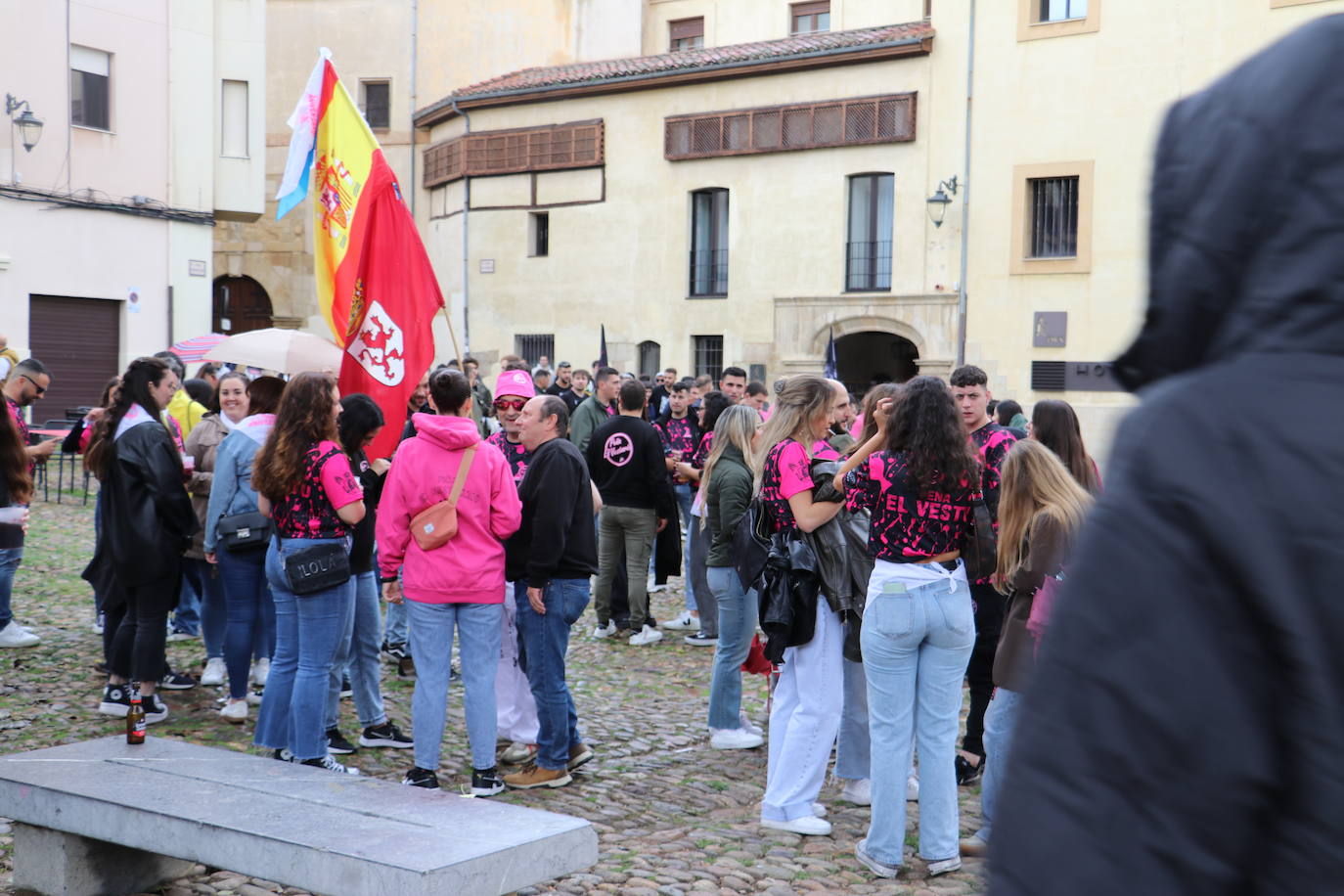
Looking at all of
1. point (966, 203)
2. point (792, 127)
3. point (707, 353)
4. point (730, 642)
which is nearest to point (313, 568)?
point (730, 642)

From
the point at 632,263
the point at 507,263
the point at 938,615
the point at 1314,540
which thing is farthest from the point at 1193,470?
the point at 507,263

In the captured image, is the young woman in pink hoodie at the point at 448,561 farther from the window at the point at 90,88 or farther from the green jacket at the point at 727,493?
the window at the point at 90,88

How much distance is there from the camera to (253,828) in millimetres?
4273

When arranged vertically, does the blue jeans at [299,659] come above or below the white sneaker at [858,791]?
above

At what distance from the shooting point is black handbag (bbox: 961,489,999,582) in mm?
5391

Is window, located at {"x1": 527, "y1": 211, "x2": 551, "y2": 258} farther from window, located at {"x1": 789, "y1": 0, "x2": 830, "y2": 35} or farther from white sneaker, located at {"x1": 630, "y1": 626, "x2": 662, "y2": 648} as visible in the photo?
white sneaker, located at {"x1": 630, "y1": 626, "x2": 662, "y2": 648}

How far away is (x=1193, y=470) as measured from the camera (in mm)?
912

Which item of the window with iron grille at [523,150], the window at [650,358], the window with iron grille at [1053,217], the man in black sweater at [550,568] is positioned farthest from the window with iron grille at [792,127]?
the man in black sweater at [550,568]

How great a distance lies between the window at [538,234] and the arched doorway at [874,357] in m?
7.57

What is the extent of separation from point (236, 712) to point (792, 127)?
21.2 m

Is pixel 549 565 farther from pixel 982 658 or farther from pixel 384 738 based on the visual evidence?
pixel 982 658

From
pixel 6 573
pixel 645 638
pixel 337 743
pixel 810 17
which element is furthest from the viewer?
pixel 810 17

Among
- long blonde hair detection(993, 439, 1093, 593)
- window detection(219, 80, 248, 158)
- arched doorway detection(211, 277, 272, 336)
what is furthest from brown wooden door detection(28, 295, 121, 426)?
long blonde hair detection(993, 439, 1093, 593)

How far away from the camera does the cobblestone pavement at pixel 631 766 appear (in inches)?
213
